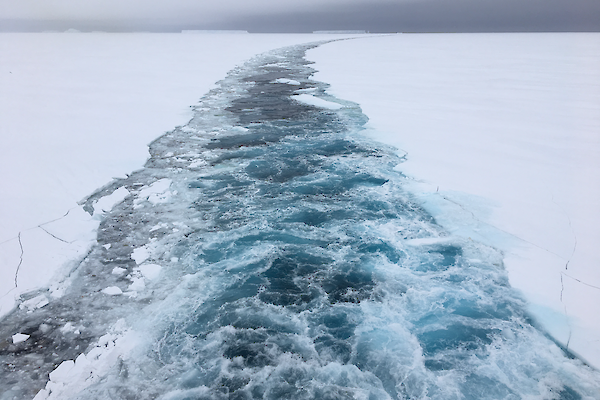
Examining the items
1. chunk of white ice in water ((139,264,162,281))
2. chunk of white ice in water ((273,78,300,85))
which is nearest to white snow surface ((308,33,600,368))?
chunk of white ice in water ((273,78,300,85))

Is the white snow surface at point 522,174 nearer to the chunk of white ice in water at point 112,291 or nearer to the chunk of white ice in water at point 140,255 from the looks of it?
the chunk of white ice in water at point 140,255

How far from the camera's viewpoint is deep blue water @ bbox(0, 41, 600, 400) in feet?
8.32

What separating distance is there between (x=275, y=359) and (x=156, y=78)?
47.6 ft

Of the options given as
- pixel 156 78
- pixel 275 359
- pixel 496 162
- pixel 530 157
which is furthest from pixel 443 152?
pixel 156 78

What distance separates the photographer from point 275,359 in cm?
271

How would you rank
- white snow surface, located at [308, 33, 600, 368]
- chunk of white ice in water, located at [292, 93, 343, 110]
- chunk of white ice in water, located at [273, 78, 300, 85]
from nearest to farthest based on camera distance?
1. white snow surface, located at [308, 33, 600, 368]
2. chunk of white ice in water, located at [292, 93, 343, 110]
3. chunk of white ice in water, located at [273, 78, 300, 85]

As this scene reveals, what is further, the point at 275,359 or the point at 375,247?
the point at 375,247

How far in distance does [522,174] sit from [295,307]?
3.91 meters

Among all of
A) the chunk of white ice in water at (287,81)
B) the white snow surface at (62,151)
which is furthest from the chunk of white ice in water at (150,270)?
the chunk of white ice in water at (287,81)

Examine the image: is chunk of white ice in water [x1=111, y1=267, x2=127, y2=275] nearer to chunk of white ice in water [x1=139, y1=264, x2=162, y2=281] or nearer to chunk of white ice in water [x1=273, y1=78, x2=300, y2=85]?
chunk of white ice in water [x1=139, y1=264, x2=162, y2=281]

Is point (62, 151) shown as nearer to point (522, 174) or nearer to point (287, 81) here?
point (522, 174)

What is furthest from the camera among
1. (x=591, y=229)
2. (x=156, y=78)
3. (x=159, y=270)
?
(x=156, y=78)

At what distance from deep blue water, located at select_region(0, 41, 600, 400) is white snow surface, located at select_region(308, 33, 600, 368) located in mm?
224

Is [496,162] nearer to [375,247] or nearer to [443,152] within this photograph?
[443,152]
